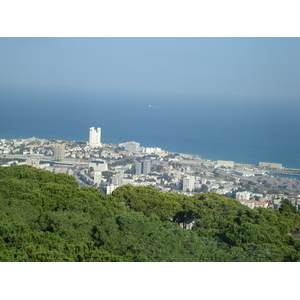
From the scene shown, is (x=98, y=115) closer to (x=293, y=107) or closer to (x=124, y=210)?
(x=293, y=107)

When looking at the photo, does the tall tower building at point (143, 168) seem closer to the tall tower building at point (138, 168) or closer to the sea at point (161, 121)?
the tall tower building at point (138, 168)

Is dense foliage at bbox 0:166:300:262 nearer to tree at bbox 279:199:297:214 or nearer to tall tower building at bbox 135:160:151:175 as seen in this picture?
tree at bbox 279:199:297:214

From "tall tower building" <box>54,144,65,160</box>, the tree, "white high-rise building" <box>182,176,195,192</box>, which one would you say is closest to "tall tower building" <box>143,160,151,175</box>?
"white high-rise building" <box>182,176,195,192</box>

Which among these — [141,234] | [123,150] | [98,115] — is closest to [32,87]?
[98,115]

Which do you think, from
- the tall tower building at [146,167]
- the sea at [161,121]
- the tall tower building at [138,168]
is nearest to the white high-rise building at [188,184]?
the tall tower building at [146,167]

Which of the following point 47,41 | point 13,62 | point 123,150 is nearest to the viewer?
point 47,41
